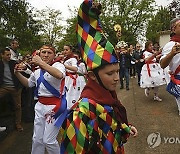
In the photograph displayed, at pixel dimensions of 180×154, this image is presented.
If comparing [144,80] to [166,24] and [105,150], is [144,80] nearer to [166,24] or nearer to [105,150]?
[105,150]

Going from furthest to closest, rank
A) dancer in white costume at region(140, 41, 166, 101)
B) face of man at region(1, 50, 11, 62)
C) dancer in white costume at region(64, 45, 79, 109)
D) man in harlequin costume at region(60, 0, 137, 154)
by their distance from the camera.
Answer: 1. dancer in white costume at region(140, 41, 166, 101)
2. dancer in white costume at region(64, 45, 79, 109)
3. face of man at region(1, 50, 11, 62)
4. man in harlequin costume at region(60, 0, 137, 154)

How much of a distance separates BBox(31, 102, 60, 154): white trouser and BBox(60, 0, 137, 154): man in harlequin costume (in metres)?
1.79

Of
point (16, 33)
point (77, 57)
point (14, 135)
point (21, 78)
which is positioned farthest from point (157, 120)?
point (16, 33)

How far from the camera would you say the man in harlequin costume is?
2.10 m

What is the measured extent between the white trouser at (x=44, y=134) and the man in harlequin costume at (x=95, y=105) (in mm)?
1793

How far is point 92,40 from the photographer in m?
2.28

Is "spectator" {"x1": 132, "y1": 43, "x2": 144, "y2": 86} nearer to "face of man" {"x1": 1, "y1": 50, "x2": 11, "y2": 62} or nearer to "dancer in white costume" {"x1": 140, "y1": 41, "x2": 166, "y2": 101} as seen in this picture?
"dancer in white costume" {"x1": 140, "y1": 41, "x2": 166, "y2": 101}

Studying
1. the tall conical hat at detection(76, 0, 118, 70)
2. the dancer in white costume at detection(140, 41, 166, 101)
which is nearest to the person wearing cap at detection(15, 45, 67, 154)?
the tall conical hat at detection(76, 0, 118, 70)

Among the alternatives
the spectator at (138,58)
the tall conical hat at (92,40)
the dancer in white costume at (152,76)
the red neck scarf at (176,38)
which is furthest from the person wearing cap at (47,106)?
the spectator at (138,58)

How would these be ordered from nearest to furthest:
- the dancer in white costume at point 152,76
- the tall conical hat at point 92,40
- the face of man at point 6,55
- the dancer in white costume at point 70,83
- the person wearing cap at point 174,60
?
the tall conical hat at point 92,40 < the person wearing cap at point 174,60 < the face of man at point 6,55 < the dancer in white costume at point 70,83 < the dancer in white costume at point 152,76

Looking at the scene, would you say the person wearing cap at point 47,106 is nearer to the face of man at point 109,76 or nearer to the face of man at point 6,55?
the face of man at point 109,76

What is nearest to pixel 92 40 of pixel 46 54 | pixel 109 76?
pixel 109 76

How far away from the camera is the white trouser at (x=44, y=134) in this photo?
157 inches

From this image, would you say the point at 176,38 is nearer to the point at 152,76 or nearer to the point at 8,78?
the point at 8,78
